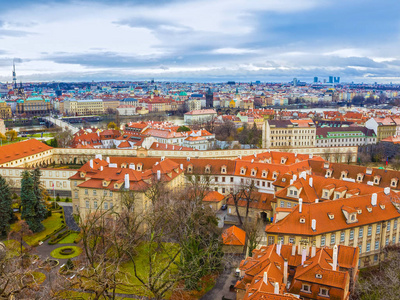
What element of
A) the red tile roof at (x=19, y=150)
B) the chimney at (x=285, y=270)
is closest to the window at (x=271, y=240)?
the chimney at (x=285, y=270)

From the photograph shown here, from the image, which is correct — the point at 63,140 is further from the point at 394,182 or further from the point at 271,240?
the point at 394,182

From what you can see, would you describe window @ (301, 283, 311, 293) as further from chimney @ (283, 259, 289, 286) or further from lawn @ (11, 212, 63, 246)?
lawn @ (11, 212, 63, 246)

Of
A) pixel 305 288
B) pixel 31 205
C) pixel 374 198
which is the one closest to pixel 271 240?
pixel 305 288

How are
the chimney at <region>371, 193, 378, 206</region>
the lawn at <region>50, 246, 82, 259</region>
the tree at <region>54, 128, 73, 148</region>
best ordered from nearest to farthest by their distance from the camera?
1. the chimney at <region>371, 193, 378, 206</region>
2. the lawn at <region>50, 246, 82, 259</region>
3. the tree at <region>54, 128, 73, 148</region>

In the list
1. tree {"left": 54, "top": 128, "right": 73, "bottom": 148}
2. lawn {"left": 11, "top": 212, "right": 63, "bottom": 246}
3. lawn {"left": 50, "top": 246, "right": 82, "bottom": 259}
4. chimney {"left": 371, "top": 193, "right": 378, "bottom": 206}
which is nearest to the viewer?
chimney {"left": 371, "top": 193, "right": 378, "bottom": 206}

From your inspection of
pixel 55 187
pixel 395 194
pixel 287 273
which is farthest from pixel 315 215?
pixel 55 187

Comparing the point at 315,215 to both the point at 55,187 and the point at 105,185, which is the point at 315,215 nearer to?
the point at 105,185

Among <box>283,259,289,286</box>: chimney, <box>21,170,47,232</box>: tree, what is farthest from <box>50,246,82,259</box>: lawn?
<box>283,259,289,286</box>: chimney
